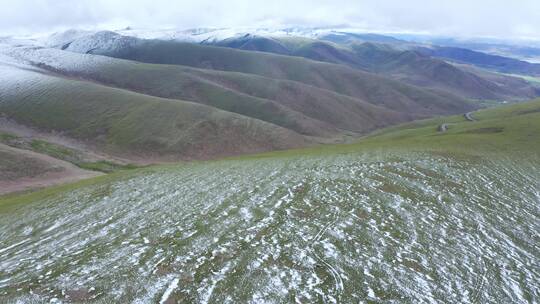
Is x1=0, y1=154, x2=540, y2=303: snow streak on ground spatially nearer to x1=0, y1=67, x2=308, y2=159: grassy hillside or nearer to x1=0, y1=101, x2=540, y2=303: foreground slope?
x1=0, y1=101, x2=540, y2=303: foreground slope

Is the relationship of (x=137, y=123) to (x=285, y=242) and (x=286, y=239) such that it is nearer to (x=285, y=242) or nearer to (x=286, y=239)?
(x=286, y=239)

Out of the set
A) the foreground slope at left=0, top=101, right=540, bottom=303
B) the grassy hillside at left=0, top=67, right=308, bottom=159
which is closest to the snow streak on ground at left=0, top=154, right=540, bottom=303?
the foreground slope at left=0, top=101, right=540, bottom=303

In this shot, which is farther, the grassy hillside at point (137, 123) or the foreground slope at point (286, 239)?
A: the grassy hillside at point (137, 123)

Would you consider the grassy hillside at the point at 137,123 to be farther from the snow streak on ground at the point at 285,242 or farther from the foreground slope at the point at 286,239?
the snow streak on ground at the point at 285,242

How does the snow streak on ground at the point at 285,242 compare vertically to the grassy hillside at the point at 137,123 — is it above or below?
above

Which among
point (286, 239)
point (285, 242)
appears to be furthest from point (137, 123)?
point (285, 242)

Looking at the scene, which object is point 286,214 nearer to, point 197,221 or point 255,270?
point 197,221

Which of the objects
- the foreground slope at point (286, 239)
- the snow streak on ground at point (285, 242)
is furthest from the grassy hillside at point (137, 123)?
the snow streak on ground at point (285, 242)
